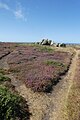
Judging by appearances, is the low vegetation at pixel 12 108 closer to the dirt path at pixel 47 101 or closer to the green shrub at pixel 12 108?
the green shrub at pixel 12 108

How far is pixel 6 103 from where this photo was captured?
1847cm

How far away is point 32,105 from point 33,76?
9.72m

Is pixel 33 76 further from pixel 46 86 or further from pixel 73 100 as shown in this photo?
pixel 73 100

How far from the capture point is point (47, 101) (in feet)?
73.4

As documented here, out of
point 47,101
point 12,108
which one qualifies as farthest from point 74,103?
point 12,108

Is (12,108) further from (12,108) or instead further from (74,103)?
(74,103)

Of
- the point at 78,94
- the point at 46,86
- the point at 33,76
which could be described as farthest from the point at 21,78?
the point at 78,94

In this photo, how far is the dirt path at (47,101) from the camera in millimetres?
18688

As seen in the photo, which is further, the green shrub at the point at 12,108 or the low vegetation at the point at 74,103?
the low vegetation at the point at 74,103

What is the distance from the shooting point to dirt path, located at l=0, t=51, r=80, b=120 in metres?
18.7

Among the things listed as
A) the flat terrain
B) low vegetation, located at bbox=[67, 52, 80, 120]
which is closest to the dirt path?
the flat terrain

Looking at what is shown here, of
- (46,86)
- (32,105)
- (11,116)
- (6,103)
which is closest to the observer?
Result: (11,116)

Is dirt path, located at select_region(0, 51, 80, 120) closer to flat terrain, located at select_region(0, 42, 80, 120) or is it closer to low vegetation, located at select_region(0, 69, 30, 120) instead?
flat terrain, located at select_region(0, 42, 80, 120)

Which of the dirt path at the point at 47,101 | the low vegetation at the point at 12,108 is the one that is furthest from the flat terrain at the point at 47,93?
the low vegetation at the point at 12,108
